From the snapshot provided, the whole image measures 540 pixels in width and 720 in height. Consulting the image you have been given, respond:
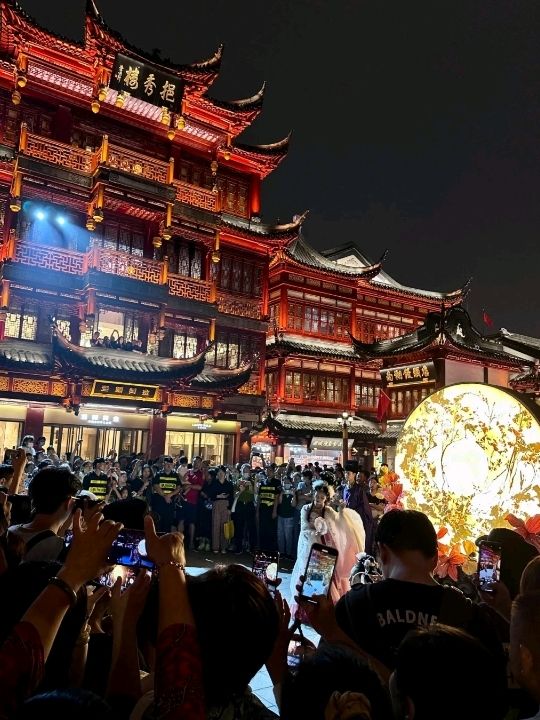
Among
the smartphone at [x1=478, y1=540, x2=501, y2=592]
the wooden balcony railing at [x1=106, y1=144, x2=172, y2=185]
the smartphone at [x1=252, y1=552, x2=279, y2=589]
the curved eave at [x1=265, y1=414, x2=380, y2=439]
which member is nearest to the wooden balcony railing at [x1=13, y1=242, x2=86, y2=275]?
the wooden balcony railing at [x1=106, y1=144, x2=172, y2=185]

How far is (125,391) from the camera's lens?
1883cm

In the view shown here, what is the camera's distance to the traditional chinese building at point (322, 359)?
2692 cm

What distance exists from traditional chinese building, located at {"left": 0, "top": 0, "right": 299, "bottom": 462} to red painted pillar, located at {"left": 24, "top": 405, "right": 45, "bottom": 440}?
0.04 meters

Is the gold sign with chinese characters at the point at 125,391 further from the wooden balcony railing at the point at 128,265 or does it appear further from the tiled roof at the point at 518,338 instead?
the tiled roof at the point at 518,338

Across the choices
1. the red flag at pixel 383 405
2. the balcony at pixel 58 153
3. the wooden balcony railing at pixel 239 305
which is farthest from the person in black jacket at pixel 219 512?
the red flag at pixel 383 405

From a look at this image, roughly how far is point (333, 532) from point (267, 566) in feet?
12.9

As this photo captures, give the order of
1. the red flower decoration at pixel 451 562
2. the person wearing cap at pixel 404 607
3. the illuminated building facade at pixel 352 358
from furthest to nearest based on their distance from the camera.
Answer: the illuminated building facade at pixel 352 358
the red flower decoration at pixel 451 562
the person wearing cap at pixel 404 607

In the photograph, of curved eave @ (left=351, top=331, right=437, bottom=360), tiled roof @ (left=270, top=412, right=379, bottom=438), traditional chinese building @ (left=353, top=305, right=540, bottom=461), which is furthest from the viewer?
tiled roof @ (left=270, top=412, right=379, bottom=438)

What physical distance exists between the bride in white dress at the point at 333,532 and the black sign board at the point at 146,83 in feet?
61.4

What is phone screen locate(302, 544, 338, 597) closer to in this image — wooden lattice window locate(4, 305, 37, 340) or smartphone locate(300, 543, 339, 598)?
smartphone locate(300, 543, 339, 598)

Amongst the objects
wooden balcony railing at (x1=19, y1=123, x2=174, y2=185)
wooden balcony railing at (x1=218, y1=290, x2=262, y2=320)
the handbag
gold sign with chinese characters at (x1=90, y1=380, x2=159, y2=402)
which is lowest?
the handbag

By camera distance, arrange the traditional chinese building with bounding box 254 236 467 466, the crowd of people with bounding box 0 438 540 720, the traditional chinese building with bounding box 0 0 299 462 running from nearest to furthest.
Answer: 1. the crowd of people with bounding box 0 438 540 720
2. the traditional chinese building with bounding box 0 0 299 462
3. the traditional chinese building with bounding box 254 236 467 466

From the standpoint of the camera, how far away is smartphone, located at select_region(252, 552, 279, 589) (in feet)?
8.38

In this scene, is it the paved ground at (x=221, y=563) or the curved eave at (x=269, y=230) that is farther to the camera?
the curved eave at (x=269, y=230)
